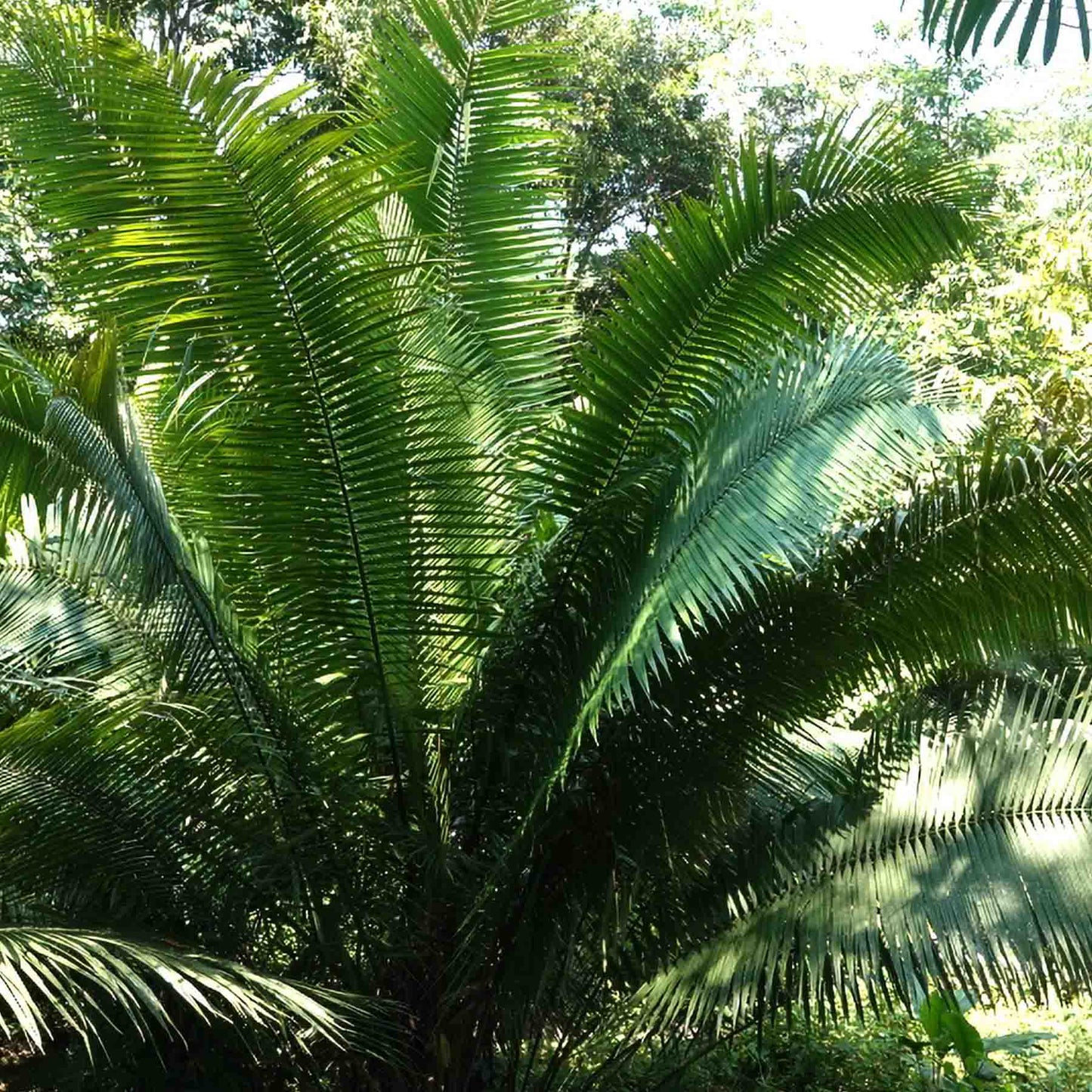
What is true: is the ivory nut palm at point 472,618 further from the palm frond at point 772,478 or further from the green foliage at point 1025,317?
the green foliage at point 1025,317

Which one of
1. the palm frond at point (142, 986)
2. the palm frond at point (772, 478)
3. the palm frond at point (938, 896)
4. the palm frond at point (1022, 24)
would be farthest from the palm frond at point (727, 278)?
the palm frond at point (1022, 24)

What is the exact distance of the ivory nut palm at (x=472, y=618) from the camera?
10.1 feet

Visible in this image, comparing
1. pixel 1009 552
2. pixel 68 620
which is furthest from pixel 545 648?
pixel 68 620

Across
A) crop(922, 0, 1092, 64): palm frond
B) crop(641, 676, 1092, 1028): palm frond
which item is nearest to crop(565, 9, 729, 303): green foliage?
crop(641, 676, 1092, 1028): palm frond

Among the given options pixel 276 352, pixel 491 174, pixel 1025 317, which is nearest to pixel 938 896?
pixel 276 352

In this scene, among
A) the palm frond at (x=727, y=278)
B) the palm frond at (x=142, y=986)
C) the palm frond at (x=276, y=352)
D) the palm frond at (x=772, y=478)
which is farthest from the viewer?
the palm frond at (x=727, y=278)

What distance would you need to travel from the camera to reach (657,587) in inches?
110

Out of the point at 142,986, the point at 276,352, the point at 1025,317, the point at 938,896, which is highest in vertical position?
the point at 1025,317

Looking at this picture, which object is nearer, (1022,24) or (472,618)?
(1022,24)

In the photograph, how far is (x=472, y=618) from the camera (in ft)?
12.2

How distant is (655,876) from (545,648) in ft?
2.32

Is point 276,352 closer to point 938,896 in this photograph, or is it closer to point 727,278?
point 727,278

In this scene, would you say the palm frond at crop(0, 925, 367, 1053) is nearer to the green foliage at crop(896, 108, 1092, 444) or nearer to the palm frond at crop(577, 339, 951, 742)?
the palm frond at crop(577, 339, 951, 742)

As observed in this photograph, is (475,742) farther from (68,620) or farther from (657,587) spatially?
(68,620)
